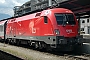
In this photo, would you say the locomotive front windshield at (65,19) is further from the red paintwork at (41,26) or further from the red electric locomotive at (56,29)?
the red paintwork at (41,26)

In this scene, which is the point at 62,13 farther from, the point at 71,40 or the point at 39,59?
the point at 39,59

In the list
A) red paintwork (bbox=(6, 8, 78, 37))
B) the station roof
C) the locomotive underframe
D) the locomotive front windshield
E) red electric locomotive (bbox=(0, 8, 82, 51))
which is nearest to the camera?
the locomotive underframe

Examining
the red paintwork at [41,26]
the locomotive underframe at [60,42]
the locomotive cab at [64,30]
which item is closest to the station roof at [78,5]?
the red paintwork at [41,26]

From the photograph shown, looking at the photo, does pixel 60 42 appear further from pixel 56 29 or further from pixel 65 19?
pixel 65 19

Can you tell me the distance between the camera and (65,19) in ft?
54.2

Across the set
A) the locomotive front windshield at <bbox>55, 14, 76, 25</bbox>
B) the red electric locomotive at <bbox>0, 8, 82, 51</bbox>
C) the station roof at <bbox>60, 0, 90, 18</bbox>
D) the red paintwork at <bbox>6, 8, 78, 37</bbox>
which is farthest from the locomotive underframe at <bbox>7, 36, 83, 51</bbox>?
the station roof at <bbox>60, 0, 90, 18</bbox>

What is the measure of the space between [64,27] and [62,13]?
134 cm

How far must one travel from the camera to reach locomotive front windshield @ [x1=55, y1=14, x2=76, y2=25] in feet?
53.4

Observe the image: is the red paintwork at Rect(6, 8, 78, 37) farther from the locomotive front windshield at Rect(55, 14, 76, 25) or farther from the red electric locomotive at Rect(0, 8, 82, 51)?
the locomotive front windshield at Rect(55, 14, 76, 25)

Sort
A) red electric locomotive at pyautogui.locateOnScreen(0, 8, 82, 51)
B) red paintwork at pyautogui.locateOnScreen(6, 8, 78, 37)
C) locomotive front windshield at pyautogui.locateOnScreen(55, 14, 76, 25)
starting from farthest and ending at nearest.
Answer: locomotive front windshield at pyautogui.locateOnScreen(55, 14, 76, 25) → red paintwork at pyautogui.locateOnScreen(6, 8, 78, 37) → red electric locomotive at pyautogui.locateOnScreen(0, 8, 82, 51)

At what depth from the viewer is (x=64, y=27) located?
16.0 m

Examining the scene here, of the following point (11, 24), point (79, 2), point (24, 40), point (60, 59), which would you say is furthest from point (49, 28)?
point (11, 24)

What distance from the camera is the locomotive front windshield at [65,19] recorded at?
53.4 ft

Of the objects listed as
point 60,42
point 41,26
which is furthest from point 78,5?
point 60,42
